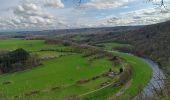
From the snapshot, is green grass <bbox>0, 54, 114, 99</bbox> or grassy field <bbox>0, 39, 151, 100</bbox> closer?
grassy field <bbox>0, 39, 151, 100</bbox>

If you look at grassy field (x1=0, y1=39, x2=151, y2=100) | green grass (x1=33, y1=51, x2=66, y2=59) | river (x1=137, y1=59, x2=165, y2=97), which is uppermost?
river (x1=137, y1=59, x2=165, y2=97)

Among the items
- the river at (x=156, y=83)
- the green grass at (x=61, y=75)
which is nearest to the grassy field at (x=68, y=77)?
the green grass at (x=61, y=75)

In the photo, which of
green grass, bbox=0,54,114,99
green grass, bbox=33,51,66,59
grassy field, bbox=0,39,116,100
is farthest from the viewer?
green grass, bbox=33,51,66,59

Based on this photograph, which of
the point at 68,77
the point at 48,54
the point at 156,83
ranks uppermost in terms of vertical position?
the point at 156,83

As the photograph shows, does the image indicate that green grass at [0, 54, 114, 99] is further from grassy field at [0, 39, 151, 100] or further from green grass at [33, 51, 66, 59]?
green grass at [33, 51, 66, 59]

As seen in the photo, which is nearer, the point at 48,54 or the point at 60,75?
the point at 60,75

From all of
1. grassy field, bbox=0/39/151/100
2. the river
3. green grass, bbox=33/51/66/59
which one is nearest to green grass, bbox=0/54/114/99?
grassy field, bbox=0/39/151/100

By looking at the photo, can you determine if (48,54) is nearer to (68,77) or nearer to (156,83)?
(68,77)

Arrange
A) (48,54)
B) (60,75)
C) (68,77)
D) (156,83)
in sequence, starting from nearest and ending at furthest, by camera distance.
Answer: (156,83), (68,77), (60,75), (48,54)

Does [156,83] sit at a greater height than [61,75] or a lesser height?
greater

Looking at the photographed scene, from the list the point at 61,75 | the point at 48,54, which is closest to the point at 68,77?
the point at 61,75

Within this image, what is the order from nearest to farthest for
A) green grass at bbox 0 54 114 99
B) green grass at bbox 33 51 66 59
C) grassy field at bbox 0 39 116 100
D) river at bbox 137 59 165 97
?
river at bbox 137 59 165 97, grassy field at bbox 0 39 116 100, green grass at bbox 0 54 114 99, green grass at bbox 33 51 66 59

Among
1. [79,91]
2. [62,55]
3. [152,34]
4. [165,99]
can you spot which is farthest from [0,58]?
[152,34]
